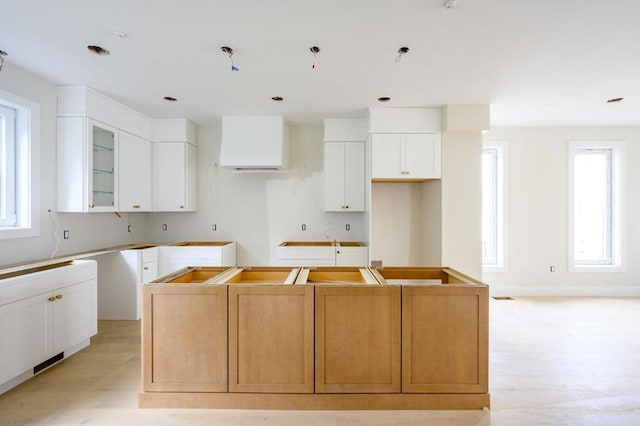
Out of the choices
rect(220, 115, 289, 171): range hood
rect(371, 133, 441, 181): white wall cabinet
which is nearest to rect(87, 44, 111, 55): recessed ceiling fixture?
rect(220, 115, 289, 171): range hood

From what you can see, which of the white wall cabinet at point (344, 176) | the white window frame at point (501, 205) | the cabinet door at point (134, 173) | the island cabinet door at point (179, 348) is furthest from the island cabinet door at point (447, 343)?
the cabinet door at point (134, 173)

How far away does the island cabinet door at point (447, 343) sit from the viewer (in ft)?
7.13

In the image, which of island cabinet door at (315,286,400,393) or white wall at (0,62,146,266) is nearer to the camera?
island cabinet door at (315,286,400,393)

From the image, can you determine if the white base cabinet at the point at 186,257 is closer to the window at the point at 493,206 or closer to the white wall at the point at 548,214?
the window at the point at 493,206

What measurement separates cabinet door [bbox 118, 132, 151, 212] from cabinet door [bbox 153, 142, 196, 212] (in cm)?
11

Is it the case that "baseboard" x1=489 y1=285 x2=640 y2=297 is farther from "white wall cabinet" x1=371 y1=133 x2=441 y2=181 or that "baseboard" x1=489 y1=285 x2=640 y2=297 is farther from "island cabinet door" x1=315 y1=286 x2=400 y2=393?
"island cabinet door" x1=315 y1=286 x2=400 y2=393

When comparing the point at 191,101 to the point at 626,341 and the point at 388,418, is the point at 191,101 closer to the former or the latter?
the point at 388,418

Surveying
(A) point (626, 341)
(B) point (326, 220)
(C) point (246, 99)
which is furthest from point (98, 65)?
(A) point (626, 341)

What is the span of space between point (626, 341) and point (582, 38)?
9.95 feet

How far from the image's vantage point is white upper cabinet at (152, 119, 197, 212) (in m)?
4.59

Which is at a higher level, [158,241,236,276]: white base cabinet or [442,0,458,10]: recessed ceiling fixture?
[442,0,458,10]: recessed ceiling fixture

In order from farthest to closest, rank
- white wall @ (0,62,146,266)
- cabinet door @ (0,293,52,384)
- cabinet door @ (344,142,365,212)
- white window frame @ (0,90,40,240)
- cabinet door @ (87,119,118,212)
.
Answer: cabinet door @ (344,142,365,212) < cabinet door @ (87,119,118,212) < white window frame @ (0,90,40,240) < white wall @ (0,62,146,266) < cabinet door @ (0,293,52,384)

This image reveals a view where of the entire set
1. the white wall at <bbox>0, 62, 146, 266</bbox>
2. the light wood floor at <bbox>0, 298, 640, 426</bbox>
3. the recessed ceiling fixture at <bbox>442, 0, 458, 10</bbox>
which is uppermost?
the recessed ceiling fixture at <bbox>442, 0, 458, 10</bbox>

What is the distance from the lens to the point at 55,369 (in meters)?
2.75
